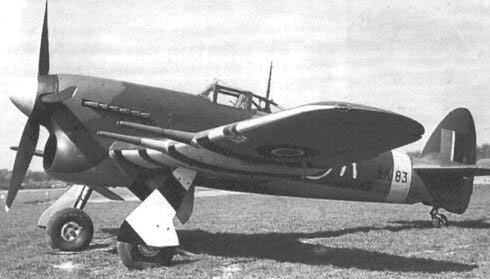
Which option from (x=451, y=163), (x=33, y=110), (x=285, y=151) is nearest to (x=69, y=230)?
(x=33, y=110)

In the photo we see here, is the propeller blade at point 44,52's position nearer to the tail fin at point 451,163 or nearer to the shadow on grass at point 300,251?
the shadow on grass at point 300,251

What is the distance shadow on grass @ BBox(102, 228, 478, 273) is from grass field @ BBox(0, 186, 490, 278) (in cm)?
1

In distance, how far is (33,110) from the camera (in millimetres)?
6676

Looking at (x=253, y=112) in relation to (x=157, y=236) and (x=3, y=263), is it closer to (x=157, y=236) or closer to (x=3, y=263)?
(x=157, y=236)

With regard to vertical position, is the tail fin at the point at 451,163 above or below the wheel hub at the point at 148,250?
above

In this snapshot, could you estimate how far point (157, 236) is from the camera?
228 inches

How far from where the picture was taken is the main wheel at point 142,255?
19.7 feet

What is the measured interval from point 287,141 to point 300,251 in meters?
2.42

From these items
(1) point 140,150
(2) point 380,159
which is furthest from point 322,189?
(1) point 140,150

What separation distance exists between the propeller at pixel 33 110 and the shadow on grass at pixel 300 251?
263cm

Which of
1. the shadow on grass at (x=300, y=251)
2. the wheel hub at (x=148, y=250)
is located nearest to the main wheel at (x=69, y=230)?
the shadow on grass at (x=300, y=251)

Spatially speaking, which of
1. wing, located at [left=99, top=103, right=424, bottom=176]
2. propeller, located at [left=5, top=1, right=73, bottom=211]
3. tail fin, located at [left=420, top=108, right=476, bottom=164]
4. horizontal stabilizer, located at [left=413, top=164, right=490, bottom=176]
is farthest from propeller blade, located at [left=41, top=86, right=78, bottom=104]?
tail fin, located at [left=420, top=108, right=476, bottom=164]

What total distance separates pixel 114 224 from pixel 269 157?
6.62 m

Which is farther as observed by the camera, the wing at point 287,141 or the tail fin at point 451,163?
the tail fin at point 451,163
